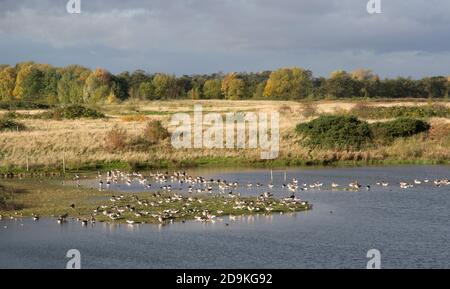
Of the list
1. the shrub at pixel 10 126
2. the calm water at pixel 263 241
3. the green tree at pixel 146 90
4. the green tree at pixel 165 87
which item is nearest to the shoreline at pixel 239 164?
the shrub at pixel 10 126

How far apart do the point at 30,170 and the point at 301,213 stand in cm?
2088

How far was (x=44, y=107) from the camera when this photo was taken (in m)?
100

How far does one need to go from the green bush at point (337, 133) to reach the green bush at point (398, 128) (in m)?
0.86

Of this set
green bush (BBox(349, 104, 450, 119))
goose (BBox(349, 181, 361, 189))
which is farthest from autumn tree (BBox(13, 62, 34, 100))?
goose (BBox(349, 181, 361, 189))

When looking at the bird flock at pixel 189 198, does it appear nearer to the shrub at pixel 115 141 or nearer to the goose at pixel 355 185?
the goose at pixel 355 185

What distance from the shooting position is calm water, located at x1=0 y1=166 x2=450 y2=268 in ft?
76.8

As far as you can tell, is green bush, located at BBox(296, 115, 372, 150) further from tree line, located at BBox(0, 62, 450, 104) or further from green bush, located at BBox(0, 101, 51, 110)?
tree line, located at BBox(0, 62, 450, 104)

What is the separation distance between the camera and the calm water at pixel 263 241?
23.4 m

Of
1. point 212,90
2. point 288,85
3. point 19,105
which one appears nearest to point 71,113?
point 19,105

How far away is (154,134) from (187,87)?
9088cm

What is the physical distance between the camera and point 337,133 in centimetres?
5731

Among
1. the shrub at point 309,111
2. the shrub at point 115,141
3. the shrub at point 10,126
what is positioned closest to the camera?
the shrub at point 115,141

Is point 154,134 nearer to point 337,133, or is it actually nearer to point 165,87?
point 337,133
